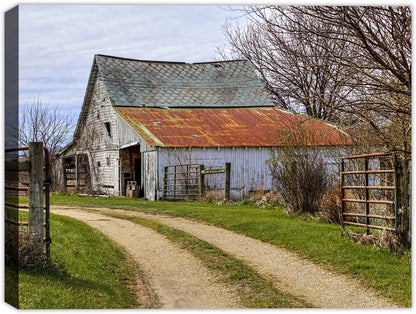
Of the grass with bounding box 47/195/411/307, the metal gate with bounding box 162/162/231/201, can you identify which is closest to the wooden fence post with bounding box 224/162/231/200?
the metal gate with bounding box 162/162/231/201

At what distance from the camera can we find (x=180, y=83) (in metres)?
26.0

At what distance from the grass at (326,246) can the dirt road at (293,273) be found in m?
0.24

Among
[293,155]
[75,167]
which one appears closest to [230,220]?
[293,155]

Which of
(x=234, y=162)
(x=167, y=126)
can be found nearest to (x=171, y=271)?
(x=234, y=162)

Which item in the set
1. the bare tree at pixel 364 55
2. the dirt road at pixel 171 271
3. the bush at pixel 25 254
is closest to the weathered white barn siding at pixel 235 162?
the dirt road at pixel 171 271

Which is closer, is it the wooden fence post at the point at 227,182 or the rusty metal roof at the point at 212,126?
the wooden fence post at the point at 227,182

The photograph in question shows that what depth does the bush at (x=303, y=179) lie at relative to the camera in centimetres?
1449

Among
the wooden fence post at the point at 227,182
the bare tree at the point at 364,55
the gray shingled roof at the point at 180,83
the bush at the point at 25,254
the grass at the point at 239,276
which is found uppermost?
the gray shingled roof at the point at 180,83

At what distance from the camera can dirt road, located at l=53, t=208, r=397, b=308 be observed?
21.6 ft

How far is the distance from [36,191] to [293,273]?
3889mm

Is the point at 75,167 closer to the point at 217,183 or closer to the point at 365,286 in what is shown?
the point at 217,183

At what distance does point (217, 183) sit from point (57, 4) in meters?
13.9

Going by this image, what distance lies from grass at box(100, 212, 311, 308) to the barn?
9.58 meters

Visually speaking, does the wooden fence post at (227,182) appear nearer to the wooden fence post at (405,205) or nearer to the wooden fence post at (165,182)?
the wooden fence post at (165,182)
